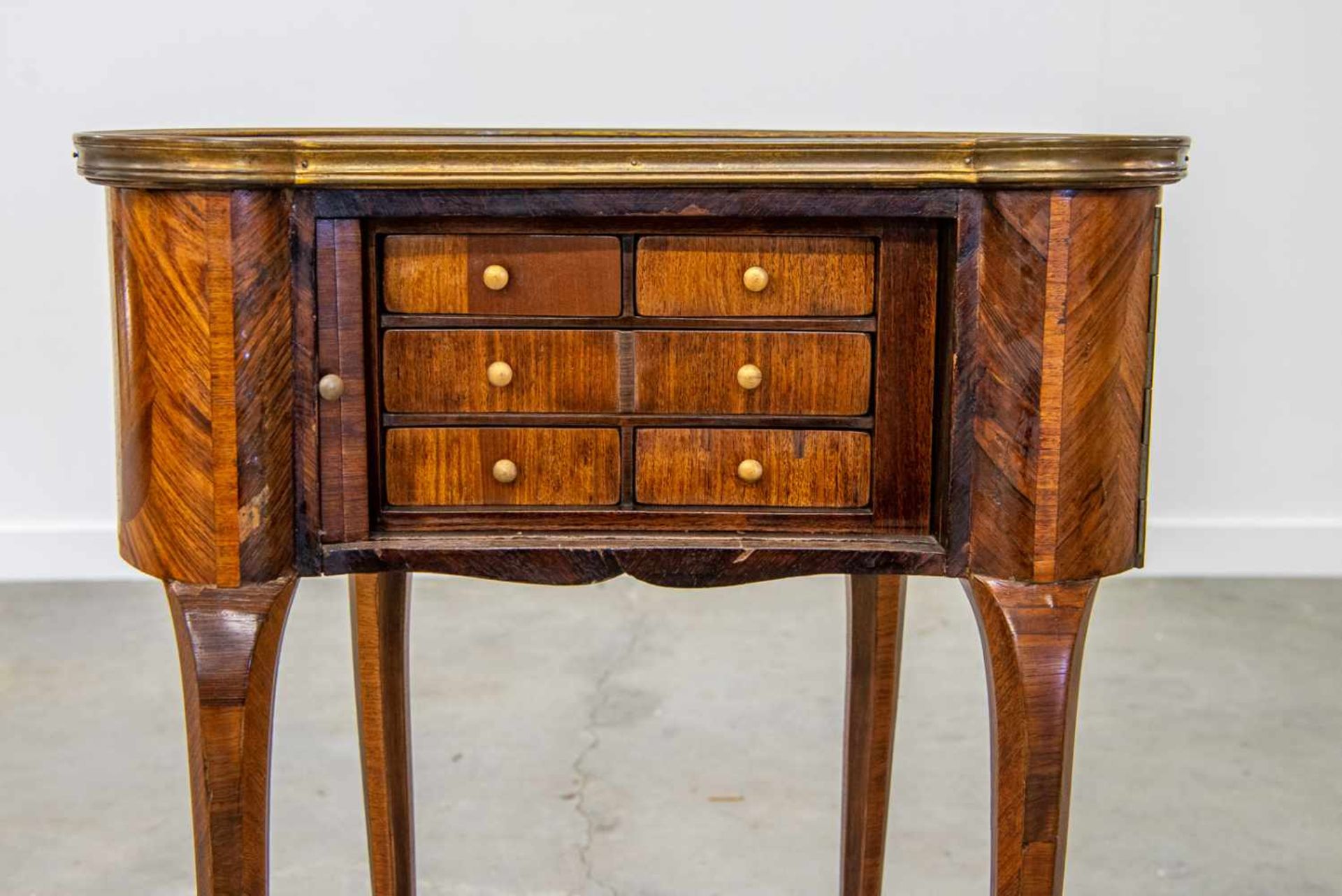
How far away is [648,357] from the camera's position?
1.26 meters

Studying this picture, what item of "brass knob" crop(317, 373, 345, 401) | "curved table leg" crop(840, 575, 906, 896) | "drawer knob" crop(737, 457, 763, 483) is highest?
"brass knob" crop(317, 373, 345, 401)

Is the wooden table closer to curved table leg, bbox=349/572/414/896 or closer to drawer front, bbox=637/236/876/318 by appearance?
drawer front, bbox=637/236/876/318

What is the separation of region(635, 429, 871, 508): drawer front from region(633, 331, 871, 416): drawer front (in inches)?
1.0

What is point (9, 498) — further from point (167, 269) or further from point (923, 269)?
point (923, 269)

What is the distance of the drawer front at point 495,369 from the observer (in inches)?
49.4

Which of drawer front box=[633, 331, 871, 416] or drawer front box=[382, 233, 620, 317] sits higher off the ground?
drawer front box=[382, 233, 620, 317]

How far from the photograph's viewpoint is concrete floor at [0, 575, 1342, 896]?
6.96ft

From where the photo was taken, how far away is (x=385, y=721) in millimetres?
1716

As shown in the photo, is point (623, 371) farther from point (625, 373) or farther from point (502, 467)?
point (502, 467)

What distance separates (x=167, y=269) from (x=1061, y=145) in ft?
2.13

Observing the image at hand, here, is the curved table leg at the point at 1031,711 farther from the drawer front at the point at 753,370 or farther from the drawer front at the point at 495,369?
the drawer front at the point at 495,369

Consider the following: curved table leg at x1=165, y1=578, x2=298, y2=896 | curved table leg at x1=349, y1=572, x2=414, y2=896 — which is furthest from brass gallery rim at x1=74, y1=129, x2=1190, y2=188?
curved table leg at x1=349, y1=572, x2=414, y2=896

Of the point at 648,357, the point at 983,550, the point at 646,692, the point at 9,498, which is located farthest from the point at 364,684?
the point at 9,498

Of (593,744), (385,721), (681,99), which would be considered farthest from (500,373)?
(681,99)
